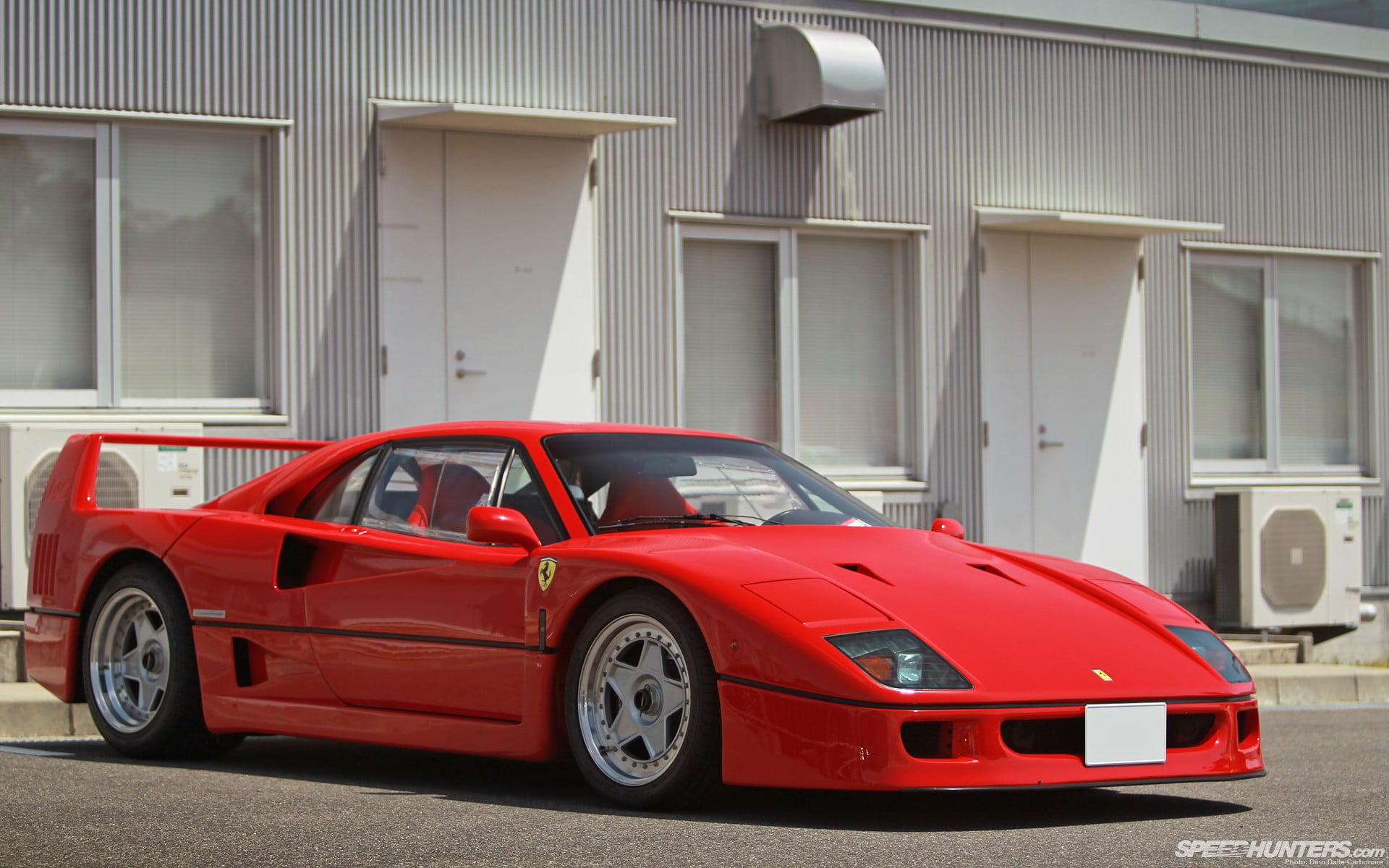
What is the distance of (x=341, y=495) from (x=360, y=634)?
2.33 ft

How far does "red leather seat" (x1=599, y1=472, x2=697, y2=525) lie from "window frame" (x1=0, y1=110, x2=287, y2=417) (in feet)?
18.1

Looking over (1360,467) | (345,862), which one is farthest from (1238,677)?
(1360,467)

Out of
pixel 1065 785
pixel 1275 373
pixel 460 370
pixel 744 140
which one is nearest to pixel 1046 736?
pixel 1065 785

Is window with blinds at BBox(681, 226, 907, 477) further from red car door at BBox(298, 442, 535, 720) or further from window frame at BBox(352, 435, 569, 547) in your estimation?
red car door at BBox(298, 442, 535, 720)

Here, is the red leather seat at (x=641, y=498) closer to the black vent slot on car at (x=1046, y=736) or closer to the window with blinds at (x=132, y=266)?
the black vent slot on car at (x=1046, y=736)

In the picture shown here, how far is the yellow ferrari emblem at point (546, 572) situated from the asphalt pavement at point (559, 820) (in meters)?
0.64

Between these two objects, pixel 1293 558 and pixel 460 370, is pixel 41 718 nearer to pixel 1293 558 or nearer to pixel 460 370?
pixel 460 370

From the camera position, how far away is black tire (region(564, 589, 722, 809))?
4.64 metres

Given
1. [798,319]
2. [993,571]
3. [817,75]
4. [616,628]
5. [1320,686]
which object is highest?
[817,75]

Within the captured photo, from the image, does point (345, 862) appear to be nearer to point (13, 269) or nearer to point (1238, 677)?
point (1238, 677)

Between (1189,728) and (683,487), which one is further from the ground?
(683,487)

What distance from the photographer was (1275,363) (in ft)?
47.8

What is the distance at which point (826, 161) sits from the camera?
495 inches

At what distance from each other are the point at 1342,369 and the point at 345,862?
12.8 meters
